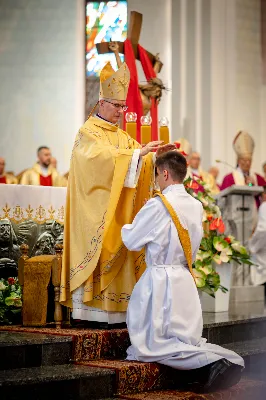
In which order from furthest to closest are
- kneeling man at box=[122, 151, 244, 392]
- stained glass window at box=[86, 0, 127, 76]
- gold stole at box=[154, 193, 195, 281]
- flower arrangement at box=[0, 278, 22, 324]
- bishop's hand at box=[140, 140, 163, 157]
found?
1. stained glass window at box=[86, 0, 127, 76]
2. flower arrangement at box=[0, 278, 22, 324]
3. bishop's hand at box=[140, 140, 163, 157]
4. gold stole at box=[154, 193, 195, 281]
5. kneeling man at box=[122, 151, 244, 392]

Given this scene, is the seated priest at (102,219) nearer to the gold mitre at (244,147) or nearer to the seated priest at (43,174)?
the gold mitre at (244,147)

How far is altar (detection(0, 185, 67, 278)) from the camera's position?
6.21 metres

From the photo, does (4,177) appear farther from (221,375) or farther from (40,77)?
(221,375)

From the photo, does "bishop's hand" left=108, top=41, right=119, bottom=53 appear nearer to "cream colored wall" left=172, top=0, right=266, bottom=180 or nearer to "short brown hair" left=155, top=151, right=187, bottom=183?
"short brown hair" left=155, top=151, right=187, bottom=183

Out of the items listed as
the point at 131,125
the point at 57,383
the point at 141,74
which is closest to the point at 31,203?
the point at 131,125

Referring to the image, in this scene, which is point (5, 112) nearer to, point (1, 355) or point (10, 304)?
point (10, 304)

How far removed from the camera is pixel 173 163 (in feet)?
16.7

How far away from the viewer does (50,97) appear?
1356 cm

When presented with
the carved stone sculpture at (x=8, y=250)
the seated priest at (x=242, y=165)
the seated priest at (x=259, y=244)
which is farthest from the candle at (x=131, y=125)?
the seated priest at (x=242, y=165)

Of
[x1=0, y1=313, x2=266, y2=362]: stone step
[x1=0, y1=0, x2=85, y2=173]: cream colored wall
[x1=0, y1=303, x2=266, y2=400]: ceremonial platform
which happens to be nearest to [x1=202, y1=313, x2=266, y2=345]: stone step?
[x1=0, y1=313, x2=266, y2=362]: stone step

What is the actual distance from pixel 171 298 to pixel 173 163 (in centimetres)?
80

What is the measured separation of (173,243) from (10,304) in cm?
134

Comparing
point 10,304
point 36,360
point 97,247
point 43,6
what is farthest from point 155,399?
point 43,6

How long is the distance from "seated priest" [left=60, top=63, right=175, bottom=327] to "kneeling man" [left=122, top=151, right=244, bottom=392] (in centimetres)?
30
